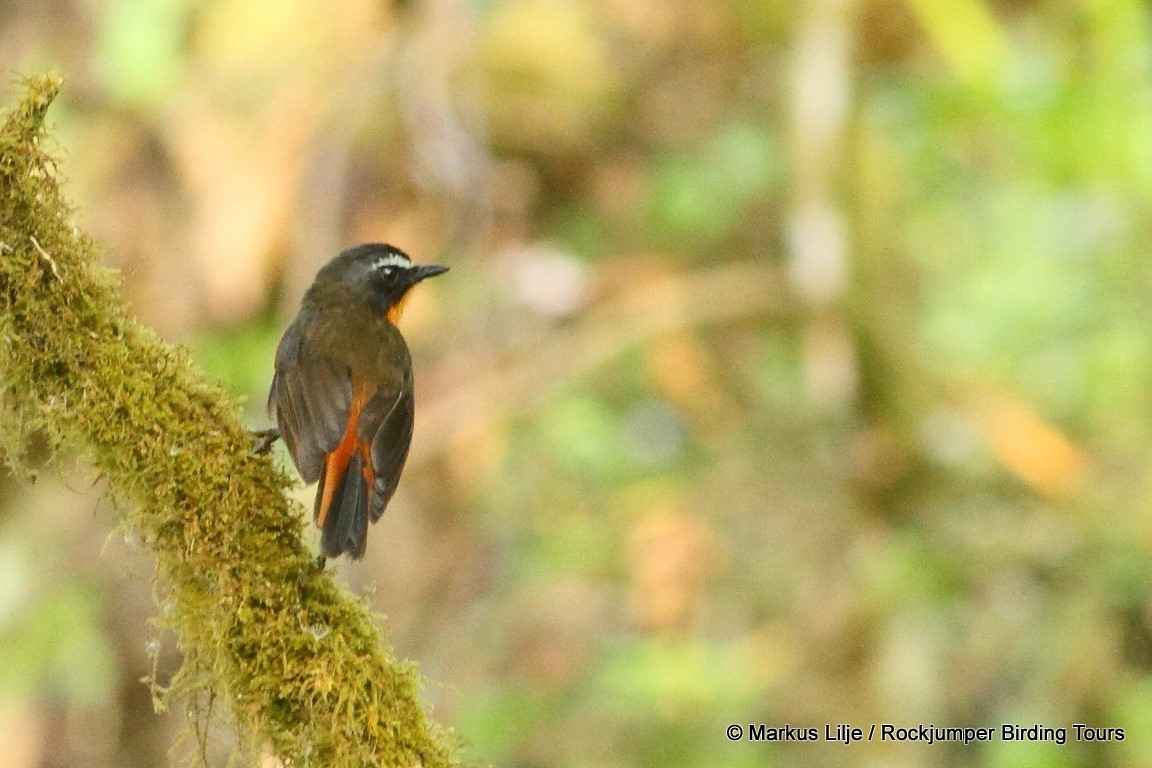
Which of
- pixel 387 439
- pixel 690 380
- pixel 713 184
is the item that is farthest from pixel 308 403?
pixel 713 184

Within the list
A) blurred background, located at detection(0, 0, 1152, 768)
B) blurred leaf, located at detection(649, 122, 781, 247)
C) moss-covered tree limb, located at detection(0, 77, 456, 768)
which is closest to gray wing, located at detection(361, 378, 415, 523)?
moss-covered tree limb, located at detection(0, 77, 456, 768)

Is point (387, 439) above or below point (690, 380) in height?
below

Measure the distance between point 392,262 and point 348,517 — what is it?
1.15 m

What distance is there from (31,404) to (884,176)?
4.86 metres

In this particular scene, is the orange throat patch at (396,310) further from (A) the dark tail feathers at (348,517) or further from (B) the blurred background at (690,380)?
(B) the blurred background at (690,380)

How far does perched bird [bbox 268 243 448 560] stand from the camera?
2.78 metres

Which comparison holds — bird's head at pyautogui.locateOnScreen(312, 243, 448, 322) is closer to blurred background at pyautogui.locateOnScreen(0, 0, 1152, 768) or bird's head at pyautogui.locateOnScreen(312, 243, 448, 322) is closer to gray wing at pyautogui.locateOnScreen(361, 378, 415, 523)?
gray wing at pyautogui.locateOnScreen(361, 378, 415, 523)

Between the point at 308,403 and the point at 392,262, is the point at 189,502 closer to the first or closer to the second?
the point at 308,403

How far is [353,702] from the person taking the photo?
2.11m

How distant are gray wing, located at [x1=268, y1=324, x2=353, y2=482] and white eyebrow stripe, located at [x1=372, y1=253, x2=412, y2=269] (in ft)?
1.34

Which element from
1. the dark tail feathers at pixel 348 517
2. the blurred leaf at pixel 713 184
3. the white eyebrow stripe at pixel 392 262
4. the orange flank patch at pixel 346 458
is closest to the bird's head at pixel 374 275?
the white eyebrow stripe at pixel 392 262

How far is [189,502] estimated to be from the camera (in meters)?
2.23

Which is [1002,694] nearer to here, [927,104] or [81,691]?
[927,104]

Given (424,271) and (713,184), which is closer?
(424,271)
